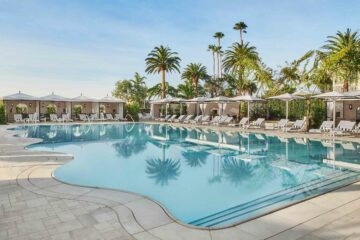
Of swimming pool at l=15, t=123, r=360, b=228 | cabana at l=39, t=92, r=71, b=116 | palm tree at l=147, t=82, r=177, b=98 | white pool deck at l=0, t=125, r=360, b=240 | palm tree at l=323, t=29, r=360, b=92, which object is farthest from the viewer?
palm tree at l=147, t=82, r=177, b=98

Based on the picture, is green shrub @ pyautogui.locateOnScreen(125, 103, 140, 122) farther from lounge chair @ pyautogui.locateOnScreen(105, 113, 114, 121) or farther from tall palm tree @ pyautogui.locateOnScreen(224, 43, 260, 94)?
tall palm tree @ pyautogui.locateOnScreen(224, 43, 260, 94)

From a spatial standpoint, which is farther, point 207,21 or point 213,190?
point 207,21

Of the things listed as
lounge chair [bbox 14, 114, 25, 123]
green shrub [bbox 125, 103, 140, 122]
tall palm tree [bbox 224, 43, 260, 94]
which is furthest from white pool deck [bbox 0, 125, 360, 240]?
green shrub [bbox 125, 103, 140, 122]

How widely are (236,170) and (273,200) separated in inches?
115

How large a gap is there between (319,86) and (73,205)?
2096 cm

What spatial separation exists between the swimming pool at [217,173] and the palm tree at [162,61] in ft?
67.8

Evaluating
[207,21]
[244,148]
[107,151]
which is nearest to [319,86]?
[207,21]

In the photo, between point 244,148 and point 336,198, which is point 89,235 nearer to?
point 336,198

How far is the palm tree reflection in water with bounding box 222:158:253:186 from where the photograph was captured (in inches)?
313

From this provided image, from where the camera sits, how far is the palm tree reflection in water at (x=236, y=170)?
26.1 ft

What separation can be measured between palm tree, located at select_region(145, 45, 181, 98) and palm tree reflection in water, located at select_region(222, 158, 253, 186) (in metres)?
24.0

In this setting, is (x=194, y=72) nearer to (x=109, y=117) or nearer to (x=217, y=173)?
(x=109, y=117)

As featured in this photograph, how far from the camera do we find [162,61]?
3306 centimetres

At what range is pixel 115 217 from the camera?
424 cm
